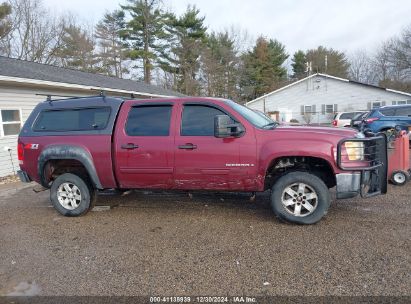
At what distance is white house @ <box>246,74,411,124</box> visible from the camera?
107ft

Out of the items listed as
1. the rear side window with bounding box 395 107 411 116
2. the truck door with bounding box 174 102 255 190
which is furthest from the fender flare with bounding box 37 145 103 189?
the rear side window with bounding box 395 107 411 116

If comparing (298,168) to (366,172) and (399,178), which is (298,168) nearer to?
(366,172)

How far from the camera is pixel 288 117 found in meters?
35.7

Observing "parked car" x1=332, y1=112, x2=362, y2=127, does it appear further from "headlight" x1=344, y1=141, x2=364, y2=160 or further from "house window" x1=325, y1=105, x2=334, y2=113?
"headlight" x1=344, y1=141, x2=364, y2=160

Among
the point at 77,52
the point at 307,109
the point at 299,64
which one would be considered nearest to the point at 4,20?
the point at 77,52

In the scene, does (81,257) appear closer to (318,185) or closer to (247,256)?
(247,256)

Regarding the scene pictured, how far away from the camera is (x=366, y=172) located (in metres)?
4.38

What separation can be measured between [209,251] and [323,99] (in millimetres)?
34804

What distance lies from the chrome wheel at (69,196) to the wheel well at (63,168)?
256 mm

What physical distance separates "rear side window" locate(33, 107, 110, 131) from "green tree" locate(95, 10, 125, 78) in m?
32.0

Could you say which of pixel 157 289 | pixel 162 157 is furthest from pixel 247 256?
pixel 162 157

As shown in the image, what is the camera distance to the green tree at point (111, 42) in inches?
1395

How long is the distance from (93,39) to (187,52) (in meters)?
10.8

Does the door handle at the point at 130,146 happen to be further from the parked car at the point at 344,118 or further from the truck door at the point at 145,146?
the parked car at the point at 344,118
